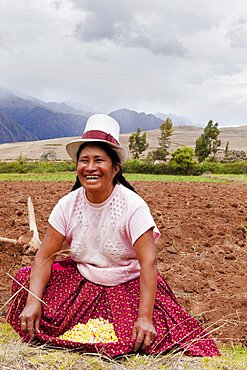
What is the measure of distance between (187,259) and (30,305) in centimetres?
254

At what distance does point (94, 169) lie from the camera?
249cm

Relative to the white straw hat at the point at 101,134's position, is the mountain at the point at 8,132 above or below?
below

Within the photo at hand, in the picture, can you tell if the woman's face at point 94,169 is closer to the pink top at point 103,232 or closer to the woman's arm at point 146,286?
the pink top at point 103,232

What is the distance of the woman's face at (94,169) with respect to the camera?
2.50m

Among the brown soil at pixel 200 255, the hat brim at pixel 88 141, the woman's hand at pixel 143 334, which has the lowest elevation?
the brown soil at pixel 200 255

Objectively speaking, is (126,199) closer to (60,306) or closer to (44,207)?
(60,306)

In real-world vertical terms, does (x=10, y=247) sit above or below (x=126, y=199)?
below

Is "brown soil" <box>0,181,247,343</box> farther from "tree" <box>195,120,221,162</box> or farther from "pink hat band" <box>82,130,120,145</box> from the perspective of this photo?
"tree" <box>195,120,221,162</box>

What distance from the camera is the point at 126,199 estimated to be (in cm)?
258

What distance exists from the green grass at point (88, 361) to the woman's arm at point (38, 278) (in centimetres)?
11

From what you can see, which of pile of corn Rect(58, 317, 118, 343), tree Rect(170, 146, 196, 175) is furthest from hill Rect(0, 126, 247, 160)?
pile of corn Rect(58, 317, 118, 343)

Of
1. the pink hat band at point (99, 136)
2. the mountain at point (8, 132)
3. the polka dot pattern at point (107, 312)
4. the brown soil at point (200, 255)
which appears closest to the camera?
the polka dot pattern at point (107, 312)

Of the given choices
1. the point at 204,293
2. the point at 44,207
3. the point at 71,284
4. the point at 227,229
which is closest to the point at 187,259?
the point at 204,293

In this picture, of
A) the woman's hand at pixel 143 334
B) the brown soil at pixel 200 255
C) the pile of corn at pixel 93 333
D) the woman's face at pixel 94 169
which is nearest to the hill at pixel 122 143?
the brown soil at pixel 200 255
